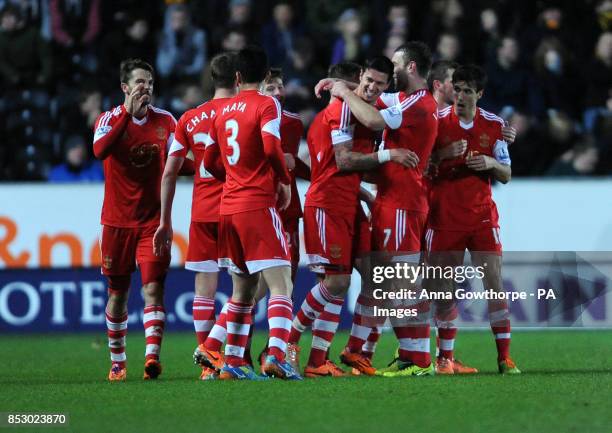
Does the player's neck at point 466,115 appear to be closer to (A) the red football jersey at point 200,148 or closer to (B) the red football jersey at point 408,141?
(B) the red football jersey at point 408,141

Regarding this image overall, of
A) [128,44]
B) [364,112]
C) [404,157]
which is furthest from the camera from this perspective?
[128,44]

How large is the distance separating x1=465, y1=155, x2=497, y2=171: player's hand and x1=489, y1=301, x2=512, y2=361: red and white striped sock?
0.97m

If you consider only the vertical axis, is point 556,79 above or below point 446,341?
above

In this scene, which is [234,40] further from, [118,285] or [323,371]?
[323,371]

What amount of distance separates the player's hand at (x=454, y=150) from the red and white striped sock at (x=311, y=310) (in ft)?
4.32

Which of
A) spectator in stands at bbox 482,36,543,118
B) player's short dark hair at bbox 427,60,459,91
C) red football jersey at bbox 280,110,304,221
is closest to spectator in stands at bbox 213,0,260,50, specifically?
spectator in stands at bbox 482,36,543,118

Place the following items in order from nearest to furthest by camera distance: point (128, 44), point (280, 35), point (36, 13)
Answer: point (128, 44)
point (280, 35)
point (36, 13)

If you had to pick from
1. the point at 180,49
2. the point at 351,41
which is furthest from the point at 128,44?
the point at 351,41

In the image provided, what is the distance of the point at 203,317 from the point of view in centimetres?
948

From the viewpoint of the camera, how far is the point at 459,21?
15.8 metres

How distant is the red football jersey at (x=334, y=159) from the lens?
30.1 ft

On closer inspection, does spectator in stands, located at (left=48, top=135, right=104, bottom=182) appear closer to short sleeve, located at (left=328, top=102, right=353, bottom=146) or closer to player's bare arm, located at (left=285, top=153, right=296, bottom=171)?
player's bare arm, located at (left=285, top=153, right=296, bottom=171)

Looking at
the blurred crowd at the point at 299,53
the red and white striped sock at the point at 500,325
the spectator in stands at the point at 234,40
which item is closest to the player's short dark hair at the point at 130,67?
the red and white striped sock at the point at 500,325

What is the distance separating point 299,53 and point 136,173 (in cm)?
624
